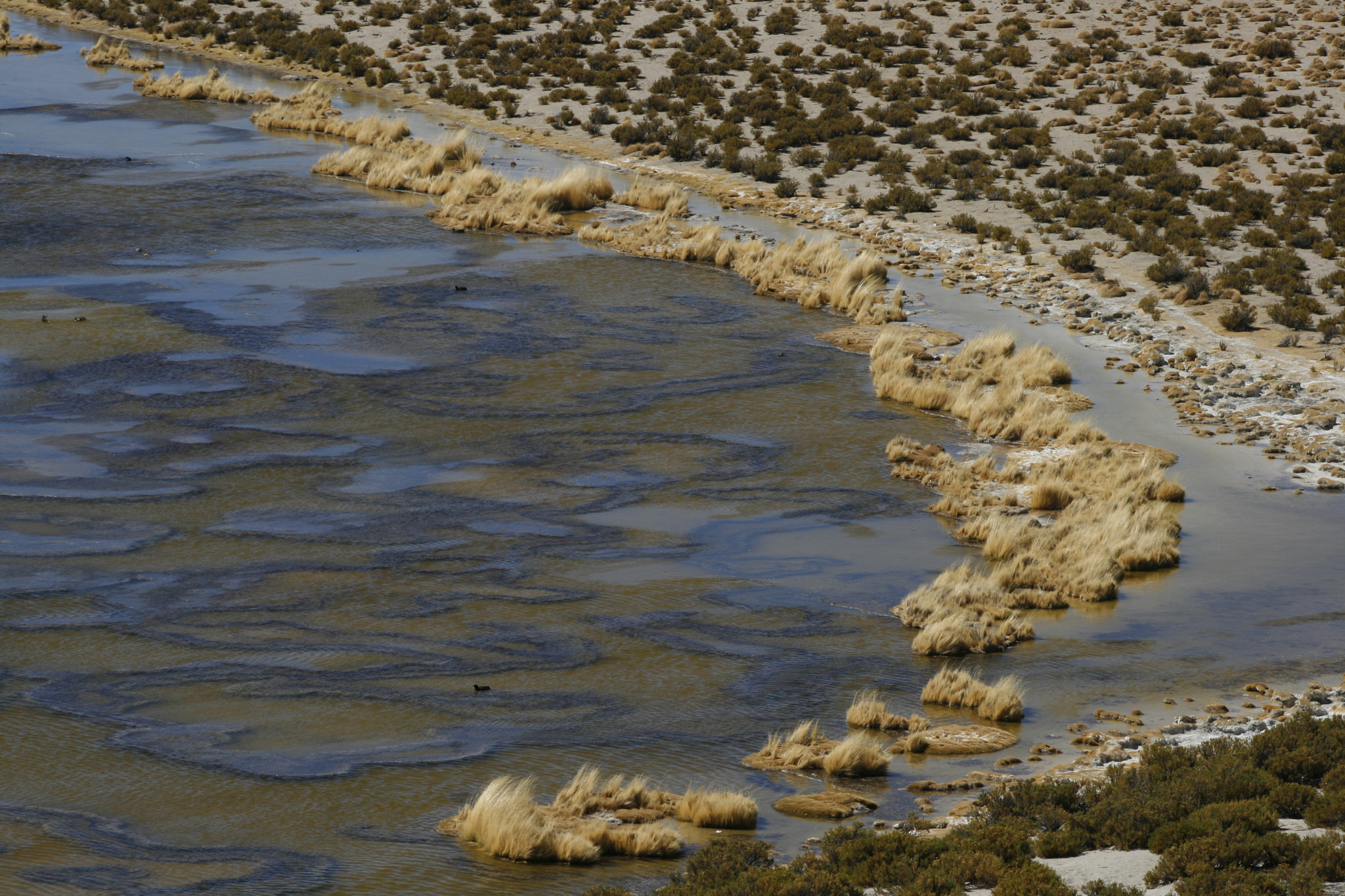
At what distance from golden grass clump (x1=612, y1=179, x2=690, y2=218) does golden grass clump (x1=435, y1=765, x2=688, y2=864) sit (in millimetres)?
23569

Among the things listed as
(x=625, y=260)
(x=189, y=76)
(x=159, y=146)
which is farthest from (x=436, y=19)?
(x=625, y=260)

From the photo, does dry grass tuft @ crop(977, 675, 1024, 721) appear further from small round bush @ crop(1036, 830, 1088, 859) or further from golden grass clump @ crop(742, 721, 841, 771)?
small round bush @ crop(1036, 830, 1088, 859)

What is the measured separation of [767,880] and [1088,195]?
28741 millimetres

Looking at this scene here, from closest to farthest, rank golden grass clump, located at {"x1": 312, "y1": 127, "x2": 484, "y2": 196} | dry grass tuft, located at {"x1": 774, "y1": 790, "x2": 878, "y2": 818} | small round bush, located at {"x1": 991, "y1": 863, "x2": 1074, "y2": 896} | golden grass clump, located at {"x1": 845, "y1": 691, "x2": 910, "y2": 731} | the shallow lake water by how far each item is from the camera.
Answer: small round bush, located at {"x1": 991, "y1": 863, "x2": 1074, "y2": 896} < dry grass tuft, located at {"x1": 774, "y1": 790, "x2": 878, "y2": 818} < the shallow lake water < golden grass clump, located at {"x1": 845, "y1": 691, "x2": 910, "y2": 731} < golden grass clump, located at {"x1": 312, "y1": 127, "x2": 484, "y2": 196}

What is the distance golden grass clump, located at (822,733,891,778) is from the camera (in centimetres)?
1158

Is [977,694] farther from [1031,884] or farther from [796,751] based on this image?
[1031,884]

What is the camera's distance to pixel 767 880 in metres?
8.83

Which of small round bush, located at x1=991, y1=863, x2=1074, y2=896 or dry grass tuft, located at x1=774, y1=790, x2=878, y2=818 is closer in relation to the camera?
small round bush, located at x1=991, y1=863, x2=1074, y2=896

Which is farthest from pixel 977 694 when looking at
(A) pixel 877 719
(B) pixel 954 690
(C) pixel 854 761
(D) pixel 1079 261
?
(D) pixel 1079 261

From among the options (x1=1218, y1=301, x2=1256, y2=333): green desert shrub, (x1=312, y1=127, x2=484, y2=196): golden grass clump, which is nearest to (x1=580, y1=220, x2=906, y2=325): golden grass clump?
(x1=312, y1=127, x2=484, y2=196): golden grass clump

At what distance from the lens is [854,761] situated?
38.0ft

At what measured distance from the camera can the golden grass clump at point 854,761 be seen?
11.6 meters

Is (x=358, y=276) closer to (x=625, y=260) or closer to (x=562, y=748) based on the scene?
(x=625, y=260)

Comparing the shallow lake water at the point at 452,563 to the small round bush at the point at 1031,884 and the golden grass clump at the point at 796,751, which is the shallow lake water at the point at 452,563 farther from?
the small round bush at the point at 1031,884
